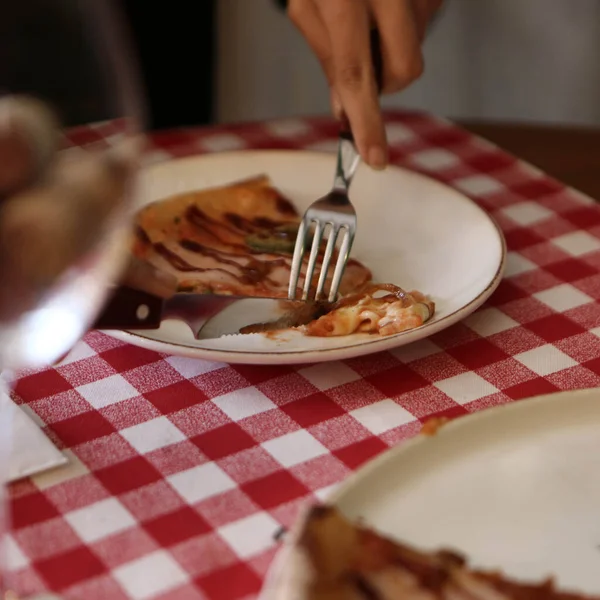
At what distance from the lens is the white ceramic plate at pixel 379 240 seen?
3.10 feet

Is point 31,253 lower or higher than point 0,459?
higher

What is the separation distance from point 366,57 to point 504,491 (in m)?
0.65

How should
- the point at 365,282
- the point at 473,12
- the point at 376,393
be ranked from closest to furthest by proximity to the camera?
the point at 376,393 < the point at 365,282 < the point at 473,12

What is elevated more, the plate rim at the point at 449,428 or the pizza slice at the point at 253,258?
the pizza slice at the point at 253,258

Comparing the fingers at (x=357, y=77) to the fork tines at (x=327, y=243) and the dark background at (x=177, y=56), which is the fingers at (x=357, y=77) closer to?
the fork tines at (x=327, y=243)

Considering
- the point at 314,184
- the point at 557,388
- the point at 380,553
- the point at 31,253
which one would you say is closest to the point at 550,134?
the point at 314,184

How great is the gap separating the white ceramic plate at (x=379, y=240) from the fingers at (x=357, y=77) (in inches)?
4.6

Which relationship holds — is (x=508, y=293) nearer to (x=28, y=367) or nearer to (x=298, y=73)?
(x=28, y=367)

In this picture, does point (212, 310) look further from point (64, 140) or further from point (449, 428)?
point (64, 140)

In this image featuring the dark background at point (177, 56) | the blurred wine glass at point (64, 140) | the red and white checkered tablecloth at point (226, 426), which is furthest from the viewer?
the dark background at point (177, 56)

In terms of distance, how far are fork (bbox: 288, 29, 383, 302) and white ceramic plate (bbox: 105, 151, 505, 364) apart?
7 centimetres

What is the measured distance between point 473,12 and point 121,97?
2143mm

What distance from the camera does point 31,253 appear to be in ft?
1.71

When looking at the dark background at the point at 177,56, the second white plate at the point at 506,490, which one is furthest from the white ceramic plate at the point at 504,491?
the dark background at the point at 177,56
